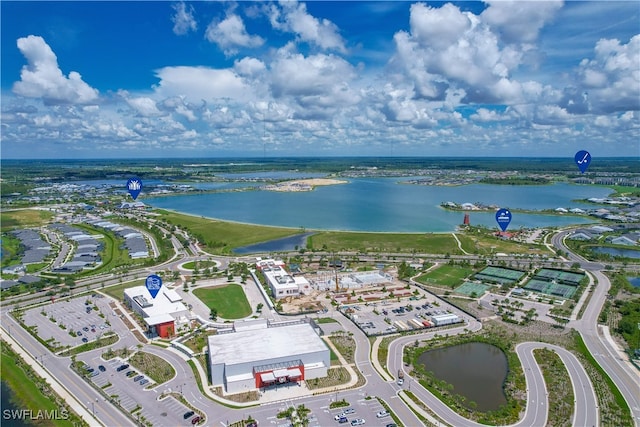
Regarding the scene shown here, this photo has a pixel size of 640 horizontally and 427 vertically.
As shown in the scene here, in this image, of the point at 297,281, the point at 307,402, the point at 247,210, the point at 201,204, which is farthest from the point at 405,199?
the point at 307,402

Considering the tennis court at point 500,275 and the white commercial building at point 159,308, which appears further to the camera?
the tennis court at point 500,275

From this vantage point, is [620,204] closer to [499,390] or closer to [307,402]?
[499,390]

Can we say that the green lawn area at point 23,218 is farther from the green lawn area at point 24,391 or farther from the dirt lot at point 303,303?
the dirt lot at point 303,303

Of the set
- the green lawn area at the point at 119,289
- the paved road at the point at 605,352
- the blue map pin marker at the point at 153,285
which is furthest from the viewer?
the green lawn area at the point at 119,289

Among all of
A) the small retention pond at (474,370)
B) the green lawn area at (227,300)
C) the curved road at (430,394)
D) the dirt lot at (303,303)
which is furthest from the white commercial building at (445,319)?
the green lawn area at (227,300)

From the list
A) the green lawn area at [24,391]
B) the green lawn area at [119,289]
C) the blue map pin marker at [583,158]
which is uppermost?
the blue map pin marker at [583,158]

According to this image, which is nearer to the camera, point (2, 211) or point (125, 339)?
point (125, 339)
